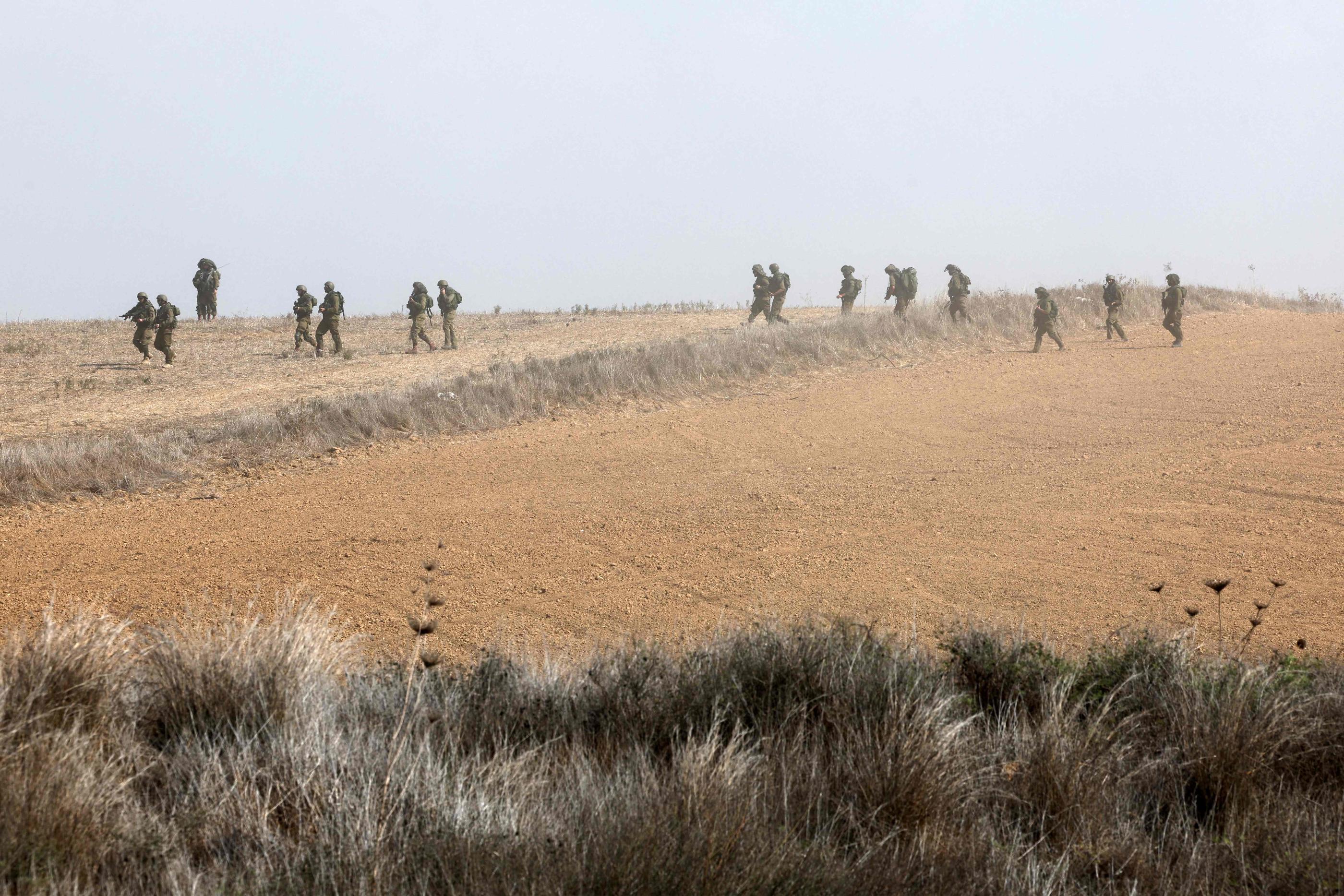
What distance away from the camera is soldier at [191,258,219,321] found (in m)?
31.6

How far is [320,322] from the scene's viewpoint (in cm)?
2431

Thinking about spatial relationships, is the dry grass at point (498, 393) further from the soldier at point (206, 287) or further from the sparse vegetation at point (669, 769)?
the soldier at point (206, 287)

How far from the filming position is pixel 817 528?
31.8ft

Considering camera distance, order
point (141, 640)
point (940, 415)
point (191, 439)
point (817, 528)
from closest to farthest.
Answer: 1. point (141, 640)
2. point (817, 528)
3. point (191, 439)
4. point (940, 415)

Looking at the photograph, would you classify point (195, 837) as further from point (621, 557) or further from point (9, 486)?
point (9, 486)

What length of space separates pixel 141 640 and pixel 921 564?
19.3 feet

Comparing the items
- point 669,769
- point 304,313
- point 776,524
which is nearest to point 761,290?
point 304,313

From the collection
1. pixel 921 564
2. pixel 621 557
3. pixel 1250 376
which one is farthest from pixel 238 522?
pixel 1250 376

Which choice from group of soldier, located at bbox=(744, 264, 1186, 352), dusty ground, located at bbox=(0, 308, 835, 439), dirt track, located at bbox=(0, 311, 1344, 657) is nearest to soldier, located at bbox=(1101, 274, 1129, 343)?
group of soldier, located at bbox=(744, 264, 1186, 352)

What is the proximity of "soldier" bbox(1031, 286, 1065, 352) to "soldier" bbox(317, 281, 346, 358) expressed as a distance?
15.0 meters

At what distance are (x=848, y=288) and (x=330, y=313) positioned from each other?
42.5 feet

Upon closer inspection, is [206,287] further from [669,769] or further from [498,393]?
[669,769]

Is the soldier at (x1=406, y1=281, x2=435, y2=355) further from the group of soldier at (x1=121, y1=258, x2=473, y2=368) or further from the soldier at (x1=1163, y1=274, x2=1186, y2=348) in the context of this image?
the soldier at (x1=1163, y1=274, x2=1186, y2=348)

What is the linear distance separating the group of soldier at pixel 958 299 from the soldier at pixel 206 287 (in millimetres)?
16961
